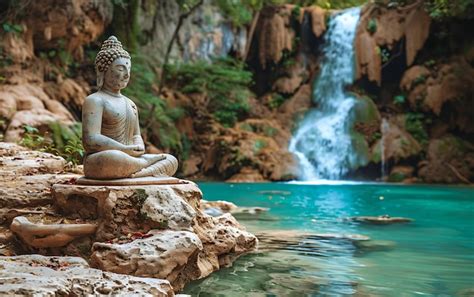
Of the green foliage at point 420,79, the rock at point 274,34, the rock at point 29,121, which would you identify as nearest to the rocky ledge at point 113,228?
the rock at point 29,121

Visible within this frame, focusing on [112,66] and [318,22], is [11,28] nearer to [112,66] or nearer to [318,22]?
[112,66]

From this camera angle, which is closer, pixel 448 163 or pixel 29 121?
pixel 29 121

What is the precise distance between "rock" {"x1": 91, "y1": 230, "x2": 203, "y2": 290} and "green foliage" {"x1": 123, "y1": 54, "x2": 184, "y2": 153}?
1429 cm

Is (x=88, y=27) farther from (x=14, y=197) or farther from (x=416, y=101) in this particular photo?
(x=416, y=101)

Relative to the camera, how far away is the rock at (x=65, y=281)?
120 inches

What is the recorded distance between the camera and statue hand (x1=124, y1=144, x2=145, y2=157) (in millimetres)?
5070

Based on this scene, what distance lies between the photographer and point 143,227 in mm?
4586

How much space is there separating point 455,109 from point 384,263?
17402 mm

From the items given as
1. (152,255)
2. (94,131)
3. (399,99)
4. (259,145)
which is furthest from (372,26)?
(152,255)

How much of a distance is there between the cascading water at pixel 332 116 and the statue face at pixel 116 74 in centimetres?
1572

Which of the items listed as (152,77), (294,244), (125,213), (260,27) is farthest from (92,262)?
(260,27)

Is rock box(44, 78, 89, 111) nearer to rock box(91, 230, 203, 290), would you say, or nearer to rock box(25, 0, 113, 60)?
rock box(25, 0, 113, 60)

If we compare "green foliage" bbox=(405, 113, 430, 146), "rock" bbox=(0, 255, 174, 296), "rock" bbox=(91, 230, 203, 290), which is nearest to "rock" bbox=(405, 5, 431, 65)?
"green foliage" bbox=(405, 113, 430, 146)

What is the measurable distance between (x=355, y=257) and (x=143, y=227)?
2.65 metres
